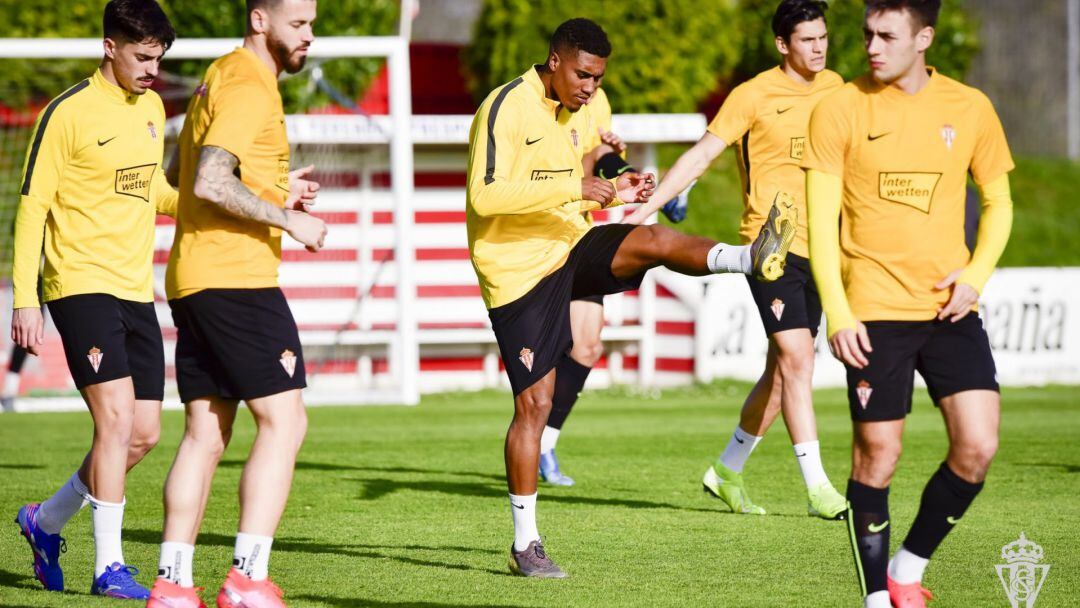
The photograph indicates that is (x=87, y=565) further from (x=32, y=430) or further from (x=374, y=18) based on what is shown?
(x=374, y=18)

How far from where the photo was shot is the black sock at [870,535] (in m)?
4.89

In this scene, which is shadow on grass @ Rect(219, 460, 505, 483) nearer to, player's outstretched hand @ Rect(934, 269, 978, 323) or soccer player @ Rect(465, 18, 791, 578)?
soccer player @ Rect(465, 18, 791, 578)

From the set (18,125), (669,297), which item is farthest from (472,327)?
(18,125)

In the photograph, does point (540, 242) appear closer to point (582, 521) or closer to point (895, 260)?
point (582, 521)

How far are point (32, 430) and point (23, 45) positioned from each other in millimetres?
3561

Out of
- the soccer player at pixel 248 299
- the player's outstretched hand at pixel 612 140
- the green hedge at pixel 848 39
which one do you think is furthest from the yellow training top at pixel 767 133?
the green hedge at pixel 848 39

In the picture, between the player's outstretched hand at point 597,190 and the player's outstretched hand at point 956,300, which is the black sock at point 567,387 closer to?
the player's outstretched hand at point 597,190

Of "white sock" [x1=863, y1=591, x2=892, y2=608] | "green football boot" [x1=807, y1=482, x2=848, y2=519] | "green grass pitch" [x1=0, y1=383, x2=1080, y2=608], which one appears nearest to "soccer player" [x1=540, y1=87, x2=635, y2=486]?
"green grass pitch" [x1=0, y1=383, x2=1080, y2=608]

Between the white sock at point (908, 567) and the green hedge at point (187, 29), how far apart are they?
1728 centimetres

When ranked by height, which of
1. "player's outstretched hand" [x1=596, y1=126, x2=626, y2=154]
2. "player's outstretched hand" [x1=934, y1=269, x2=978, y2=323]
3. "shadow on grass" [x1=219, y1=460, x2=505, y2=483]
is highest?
"player's outstretched hand" [x1=596, y1=126, x2=626, y2=154]

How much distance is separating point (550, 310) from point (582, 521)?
→ 166 cm

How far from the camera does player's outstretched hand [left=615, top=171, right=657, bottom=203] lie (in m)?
6.20

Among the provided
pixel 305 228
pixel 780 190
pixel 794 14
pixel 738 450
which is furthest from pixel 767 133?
pixel 305 228

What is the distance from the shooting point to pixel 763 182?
25.7 ft
